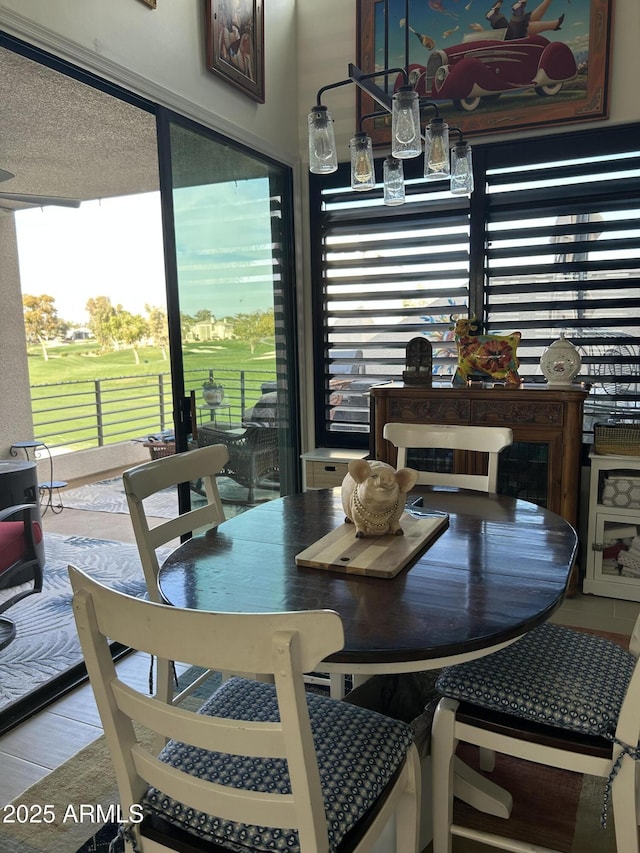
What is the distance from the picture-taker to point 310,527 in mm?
1865

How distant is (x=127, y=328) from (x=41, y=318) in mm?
1798

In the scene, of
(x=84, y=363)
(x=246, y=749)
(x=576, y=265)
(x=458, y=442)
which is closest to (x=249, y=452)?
(x=458, y=442)

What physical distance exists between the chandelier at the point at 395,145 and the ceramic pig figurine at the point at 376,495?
35.7 inches

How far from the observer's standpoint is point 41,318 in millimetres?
8000

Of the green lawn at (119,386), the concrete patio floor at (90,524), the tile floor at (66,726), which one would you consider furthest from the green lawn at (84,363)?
the tile floor at (66,726)

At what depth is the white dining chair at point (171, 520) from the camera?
1863 mm

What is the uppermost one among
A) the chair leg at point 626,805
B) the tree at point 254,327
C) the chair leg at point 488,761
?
the tree at point 254,327

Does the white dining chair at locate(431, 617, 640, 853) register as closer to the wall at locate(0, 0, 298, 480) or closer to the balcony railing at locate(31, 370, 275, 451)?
the wall at locate(0, 0, 298, 480)

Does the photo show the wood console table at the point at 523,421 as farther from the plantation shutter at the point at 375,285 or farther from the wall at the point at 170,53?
the wall at the point at 170,53

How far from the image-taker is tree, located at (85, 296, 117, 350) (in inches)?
359

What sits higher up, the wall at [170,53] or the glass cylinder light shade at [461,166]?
the wall at [170,53]

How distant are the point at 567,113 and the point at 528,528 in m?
2.54

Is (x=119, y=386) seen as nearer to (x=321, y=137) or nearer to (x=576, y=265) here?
(x=576, y=265)

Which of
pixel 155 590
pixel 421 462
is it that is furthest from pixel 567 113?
pixel 155 590
